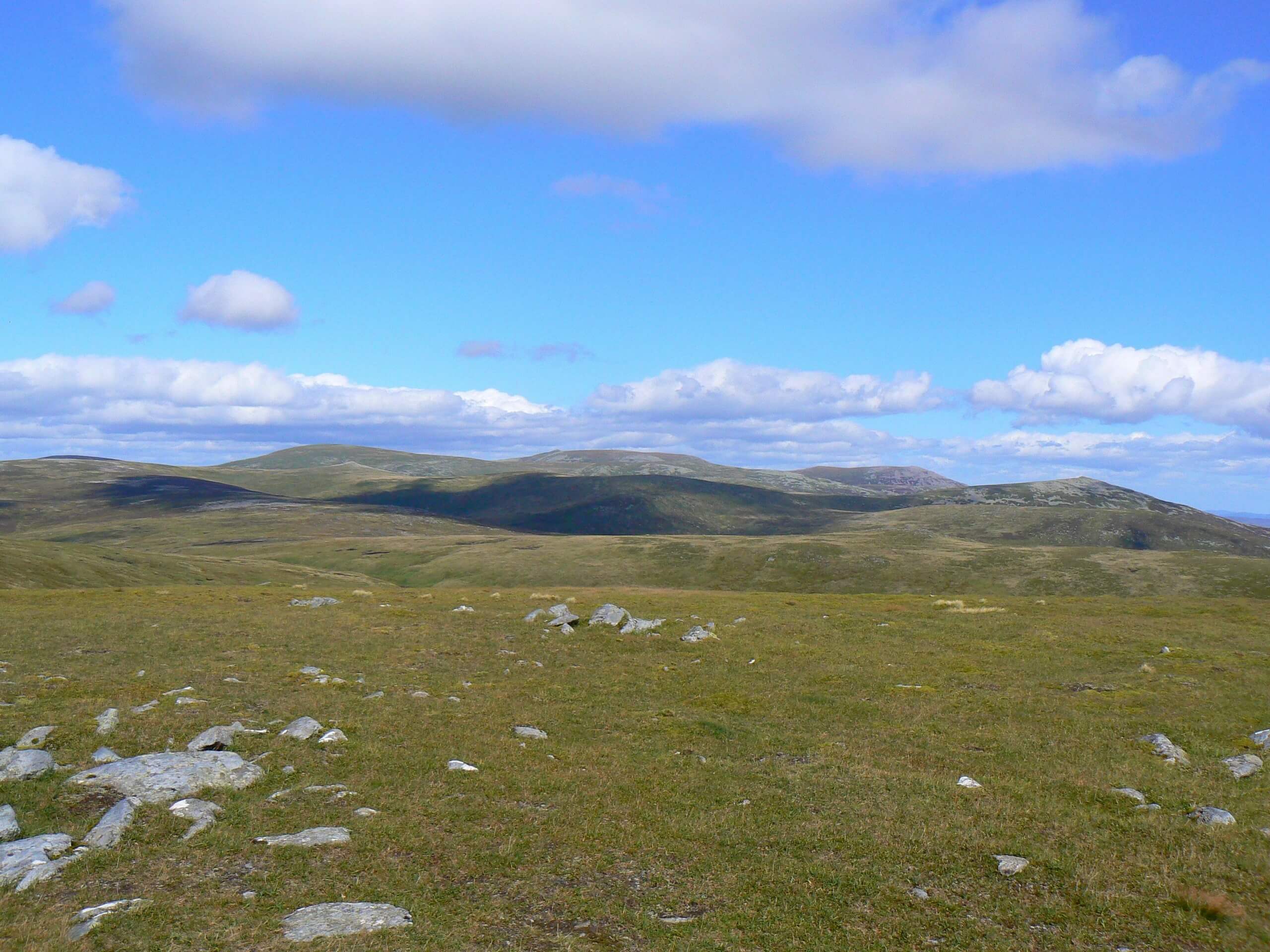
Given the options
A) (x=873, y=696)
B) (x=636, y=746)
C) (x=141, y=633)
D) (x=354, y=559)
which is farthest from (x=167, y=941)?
(x=354, y=559)

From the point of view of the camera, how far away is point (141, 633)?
44156mm

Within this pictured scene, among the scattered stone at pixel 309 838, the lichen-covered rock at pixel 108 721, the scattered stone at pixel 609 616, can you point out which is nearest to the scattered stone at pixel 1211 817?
the scattered stone at pixel 309 838

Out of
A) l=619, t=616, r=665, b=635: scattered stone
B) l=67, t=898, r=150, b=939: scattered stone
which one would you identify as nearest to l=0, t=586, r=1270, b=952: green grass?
l=67, t=898, r=150, b=939: scattered stone

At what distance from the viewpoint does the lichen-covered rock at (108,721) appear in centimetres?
2450

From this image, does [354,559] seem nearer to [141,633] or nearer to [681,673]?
[141,633]

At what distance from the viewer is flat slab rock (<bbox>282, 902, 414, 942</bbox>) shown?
13.6m

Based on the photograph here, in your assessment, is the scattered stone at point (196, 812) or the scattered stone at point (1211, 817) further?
the scattered stone at point (1211, 817)

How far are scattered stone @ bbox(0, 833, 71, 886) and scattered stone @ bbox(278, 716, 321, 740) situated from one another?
26.7ft

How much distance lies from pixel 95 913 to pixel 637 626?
1498 inches

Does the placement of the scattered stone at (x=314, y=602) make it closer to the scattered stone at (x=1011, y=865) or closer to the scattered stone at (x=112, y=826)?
the scattered stone at (x=112, y=826)

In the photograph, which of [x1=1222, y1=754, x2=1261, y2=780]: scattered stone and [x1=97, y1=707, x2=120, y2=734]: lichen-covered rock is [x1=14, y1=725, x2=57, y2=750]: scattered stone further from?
[x1=1222, y1=754, x2=1261, y2=780]: scattered stone

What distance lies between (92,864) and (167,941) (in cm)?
403

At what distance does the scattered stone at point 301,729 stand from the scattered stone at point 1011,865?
19636mm

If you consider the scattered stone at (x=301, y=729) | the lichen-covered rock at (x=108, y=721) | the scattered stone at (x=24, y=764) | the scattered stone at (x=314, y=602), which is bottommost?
the scattered stone at (x=314, y=602)
